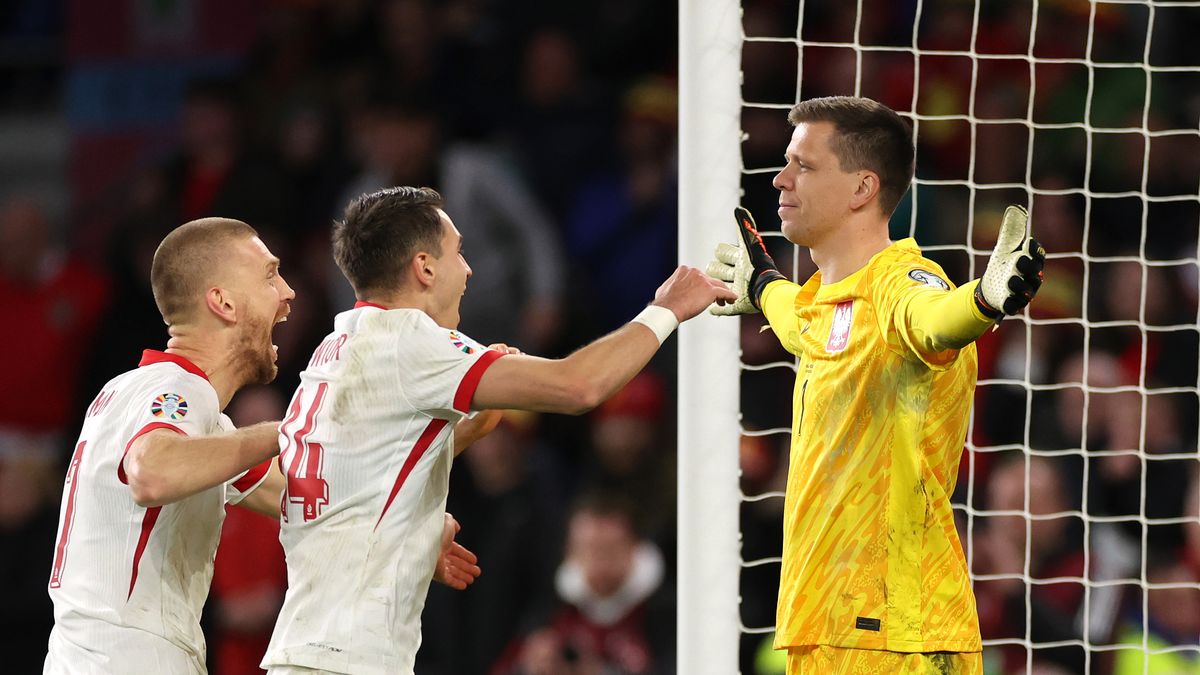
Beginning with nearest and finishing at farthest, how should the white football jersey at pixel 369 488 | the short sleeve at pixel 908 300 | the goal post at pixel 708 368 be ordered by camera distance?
the short sleeve at pixel 908 300 < the white football jersey at pixel 369 488 < the goal post at pixel 708 368

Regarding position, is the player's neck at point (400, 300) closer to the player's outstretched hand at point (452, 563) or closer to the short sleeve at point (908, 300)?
the player's outstretched hand at point (452, 563)

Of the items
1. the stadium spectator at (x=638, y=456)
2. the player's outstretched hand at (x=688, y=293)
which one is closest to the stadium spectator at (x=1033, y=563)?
the stadium spectator at (x=638, y=456)

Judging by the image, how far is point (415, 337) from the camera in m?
2.93

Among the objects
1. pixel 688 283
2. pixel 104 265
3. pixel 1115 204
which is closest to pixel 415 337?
pixel 688 283

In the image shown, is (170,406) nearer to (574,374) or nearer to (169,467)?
(169,467)

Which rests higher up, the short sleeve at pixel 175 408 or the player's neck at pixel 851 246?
the player's neck at pixel 851 246

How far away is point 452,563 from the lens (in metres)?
3.27

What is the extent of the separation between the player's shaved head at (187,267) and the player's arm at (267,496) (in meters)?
0.44

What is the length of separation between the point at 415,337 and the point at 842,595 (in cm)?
95

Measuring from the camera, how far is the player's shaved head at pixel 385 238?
3006mm

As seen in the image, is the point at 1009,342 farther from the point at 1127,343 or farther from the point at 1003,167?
the point at 1003,167

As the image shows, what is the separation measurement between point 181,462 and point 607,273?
3991mm

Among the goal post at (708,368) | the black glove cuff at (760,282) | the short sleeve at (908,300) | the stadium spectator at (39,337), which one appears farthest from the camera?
the stadium spectator at (39,337)

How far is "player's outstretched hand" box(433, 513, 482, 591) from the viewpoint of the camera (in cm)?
320
